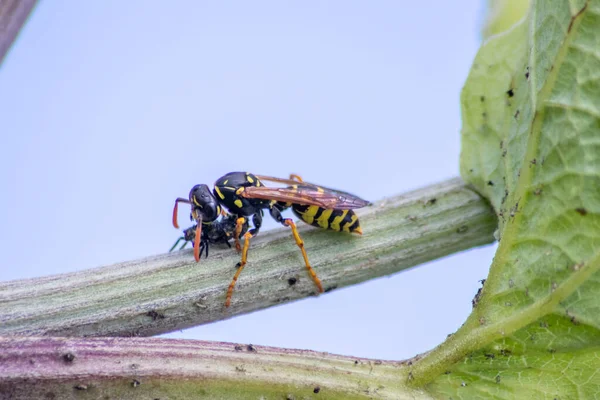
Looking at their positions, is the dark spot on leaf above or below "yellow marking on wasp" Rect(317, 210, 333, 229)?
below

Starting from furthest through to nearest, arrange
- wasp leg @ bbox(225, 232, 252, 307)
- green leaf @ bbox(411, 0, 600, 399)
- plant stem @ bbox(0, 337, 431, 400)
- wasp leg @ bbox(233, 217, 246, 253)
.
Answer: wasp leg @ bbox(233, 217, 246, 253), wasp leg @ bbox(225, 232, 252, 307), green leaf @ bbox(411, 0, 600, 399), plant stem @ bbox(0, 337, 431, 400)

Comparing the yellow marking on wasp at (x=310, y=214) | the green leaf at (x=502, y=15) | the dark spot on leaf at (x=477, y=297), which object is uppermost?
the green leaf at (x=502, y=15)

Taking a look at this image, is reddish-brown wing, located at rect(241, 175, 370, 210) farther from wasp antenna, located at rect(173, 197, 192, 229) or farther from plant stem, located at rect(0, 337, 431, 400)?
plant stem, located at rect(0, 337, 431, 400)

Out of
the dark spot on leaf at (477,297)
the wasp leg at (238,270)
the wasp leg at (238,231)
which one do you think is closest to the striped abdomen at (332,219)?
the wasp leg at (238,231)

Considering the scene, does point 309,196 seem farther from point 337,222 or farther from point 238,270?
point 238,270

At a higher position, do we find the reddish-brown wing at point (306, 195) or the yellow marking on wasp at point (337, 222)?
the yellow marking on wasp at point (337, 222)

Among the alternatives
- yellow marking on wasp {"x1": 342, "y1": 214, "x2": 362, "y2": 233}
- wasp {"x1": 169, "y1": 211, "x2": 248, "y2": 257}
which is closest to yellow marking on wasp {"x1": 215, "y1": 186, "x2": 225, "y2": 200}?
wasp {"x1": 169, "y1": 211, "x2": 248, "y2": 257}

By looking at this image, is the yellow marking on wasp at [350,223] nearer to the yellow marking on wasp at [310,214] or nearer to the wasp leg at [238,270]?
the yellow marking on wasp at [310,214]
